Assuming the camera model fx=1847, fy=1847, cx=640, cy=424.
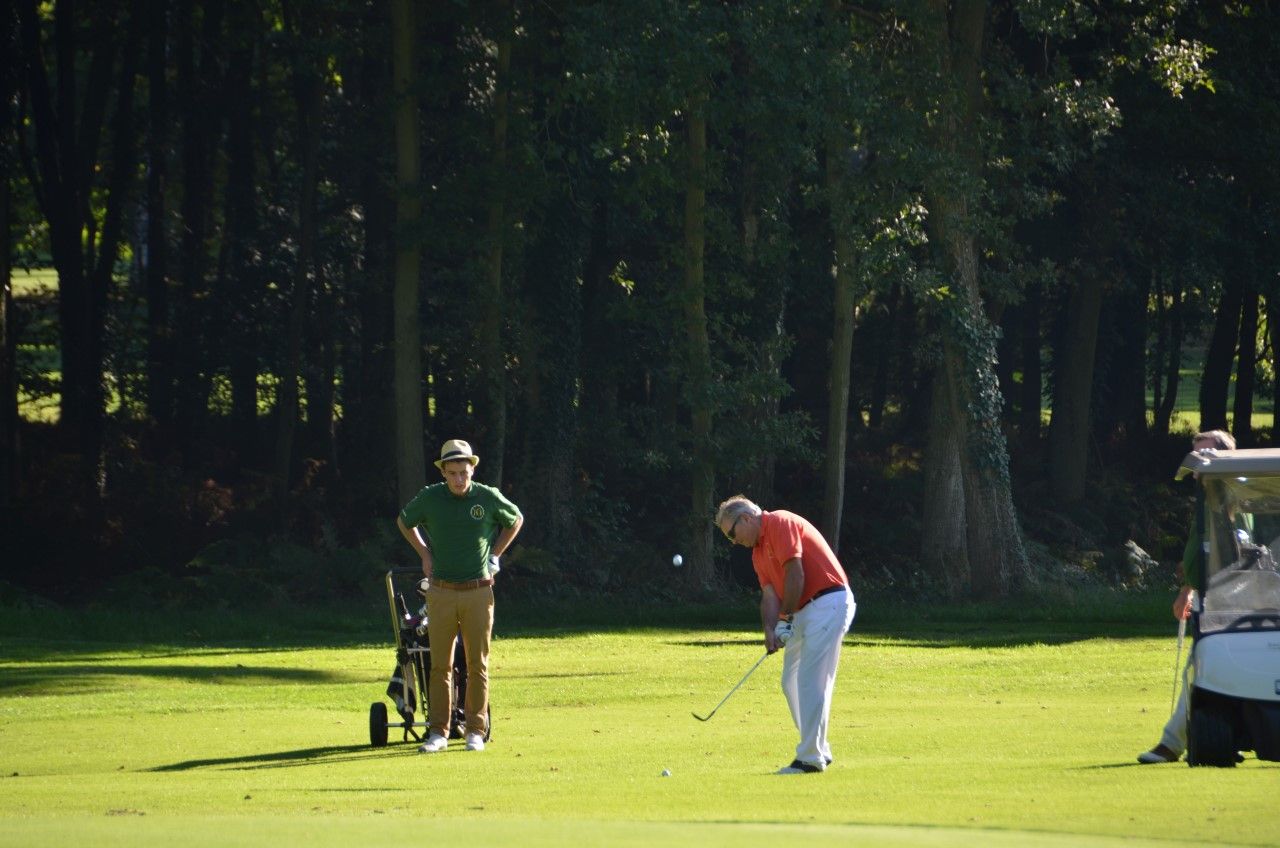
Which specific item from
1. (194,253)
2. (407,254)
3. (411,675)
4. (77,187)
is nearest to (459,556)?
(411,675)

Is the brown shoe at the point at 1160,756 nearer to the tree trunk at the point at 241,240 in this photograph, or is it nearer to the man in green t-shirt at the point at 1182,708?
the man in green t-shirt at the point at 1182,708

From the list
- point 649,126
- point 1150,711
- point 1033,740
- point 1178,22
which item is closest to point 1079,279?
point 1178,22

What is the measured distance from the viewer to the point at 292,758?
40.4 ft

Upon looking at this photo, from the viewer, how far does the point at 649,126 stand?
28.4 meters

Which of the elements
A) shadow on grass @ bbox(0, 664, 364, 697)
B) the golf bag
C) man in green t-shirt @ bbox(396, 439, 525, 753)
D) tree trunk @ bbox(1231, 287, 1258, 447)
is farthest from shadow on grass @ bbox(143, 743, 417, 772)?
tree trunk @ bbox(1231, 287, 1258, 447)

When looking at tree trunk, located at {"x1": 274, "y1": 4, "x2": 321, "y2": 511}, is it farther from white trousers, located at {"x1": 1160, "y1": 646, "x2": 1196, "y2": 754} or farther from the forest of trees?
white trousers, located at {"x1": 1160, "y1": 646, "x2": 1196, "y2": 754}

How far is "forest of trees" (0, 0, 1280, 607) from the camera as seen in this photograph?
28.8 m

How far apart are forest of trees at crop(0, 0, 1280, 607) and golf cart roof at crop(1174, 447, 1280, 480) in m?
16.4

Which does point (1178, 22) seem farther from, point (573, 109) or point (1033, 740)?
point (1033, 740)

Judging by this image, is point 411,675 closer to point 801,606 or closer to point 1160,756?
point 801,606

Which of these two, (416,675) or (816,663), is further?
(416,675)

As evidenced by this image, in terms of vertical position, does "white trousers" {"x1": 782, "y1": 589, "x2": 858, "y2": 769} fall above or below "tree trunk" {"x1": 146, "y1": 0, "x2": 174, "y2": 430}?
below

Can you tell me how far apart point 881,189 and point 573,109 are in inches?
215

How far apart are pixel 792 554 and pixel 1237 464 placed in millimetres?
2628
